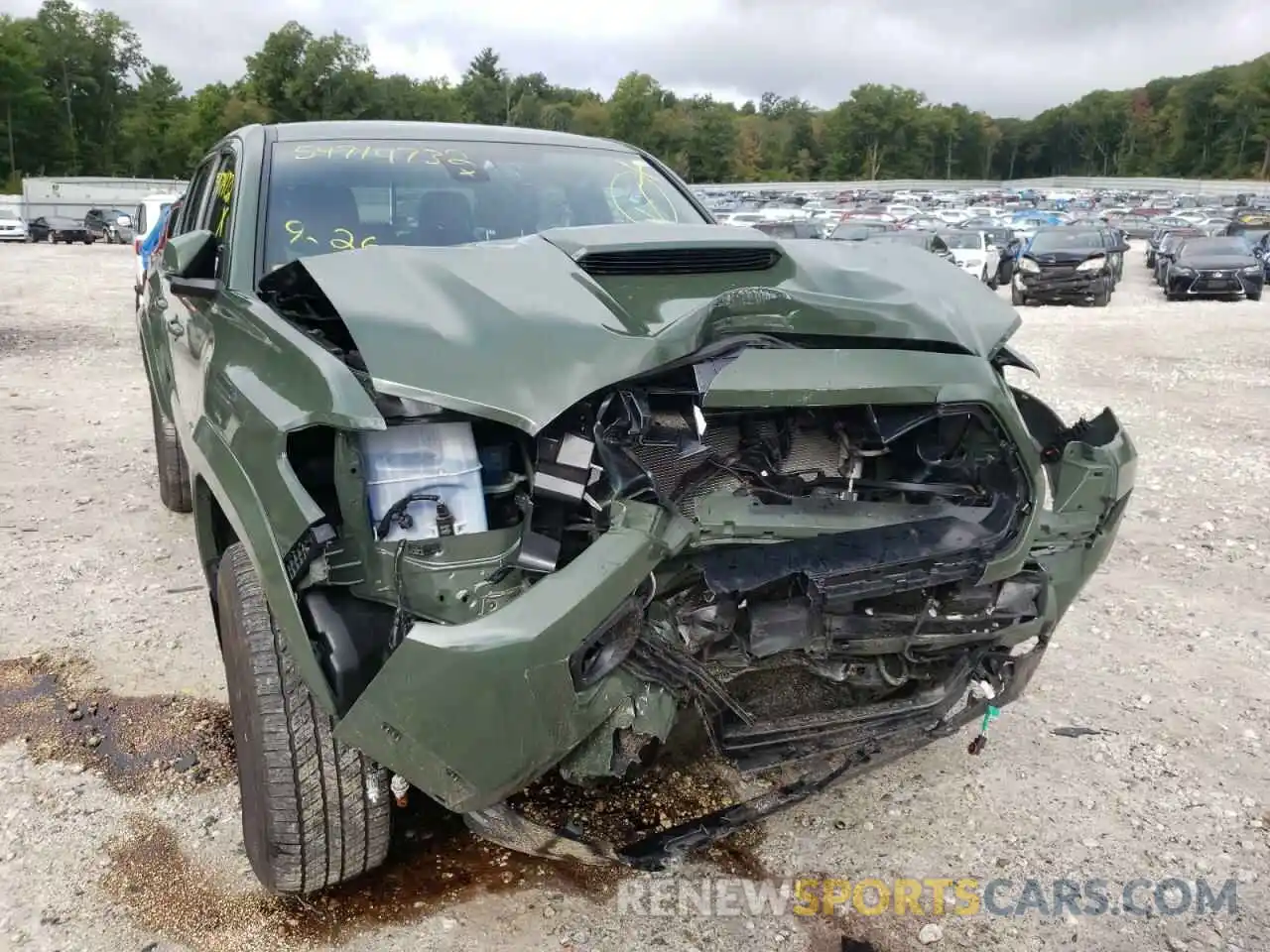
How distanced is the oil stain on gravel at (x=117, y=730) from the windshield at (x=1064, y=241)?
709 inches

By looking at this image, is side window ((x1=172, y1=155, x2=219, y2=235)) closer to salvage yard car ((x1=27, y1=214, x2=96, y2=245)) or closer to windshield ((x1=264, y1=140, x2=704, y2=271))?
windshield ((x1=264, y1=140, x2=704, y2=271))

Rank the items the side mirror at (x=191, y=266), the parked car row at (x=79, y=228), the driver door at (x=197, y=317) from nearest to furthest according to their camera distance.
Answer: the side mirror at (x=191, y=266) → the driver door at (x=197, y=317) → the parked car row at (x=79, y=228)

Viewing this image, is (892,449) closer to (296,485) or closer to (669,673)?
(669,673)

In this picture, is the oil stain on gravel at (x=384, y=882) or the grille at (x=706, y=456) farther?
the oil stain on gravel at (x=384, y=882)

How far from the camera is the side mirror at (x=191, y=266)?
9.36ft

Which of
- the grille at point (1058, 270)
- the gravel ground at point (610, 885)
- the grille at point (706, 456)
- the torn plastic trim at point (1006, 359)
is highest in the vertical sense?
the torn plastic trim at point (1006, 359)

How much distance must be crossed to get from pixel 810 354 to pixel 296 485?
3.84 ft

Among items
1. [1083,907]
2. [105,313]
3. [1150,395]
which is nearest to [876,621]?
[1083,907]

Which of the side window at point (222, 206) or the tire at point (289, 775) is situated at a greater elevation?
the side window at point (222, 206)

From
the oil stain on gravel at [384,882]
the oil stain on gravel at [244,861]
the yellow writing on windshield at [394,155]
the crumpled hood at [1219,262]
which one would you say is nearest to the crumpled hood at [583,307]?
the yellow writing on windshield at [394,155]

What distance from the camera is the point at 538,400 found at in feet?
6.81

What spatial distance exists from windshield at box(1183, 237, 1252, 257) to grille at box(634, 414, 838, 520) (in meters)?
20.2

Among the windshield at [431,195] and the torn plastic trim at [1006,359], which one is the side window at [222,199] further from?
the torn plastic trim at [1006,359]

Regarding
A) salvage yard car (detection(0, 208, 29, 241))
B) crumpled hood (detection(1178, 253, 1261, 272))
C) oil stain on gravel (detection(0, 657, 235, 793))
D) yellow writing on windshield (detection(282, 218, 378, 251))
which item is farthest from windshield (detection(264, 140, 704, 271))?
salvage yard car (detection(0, 208, 29, 241))
